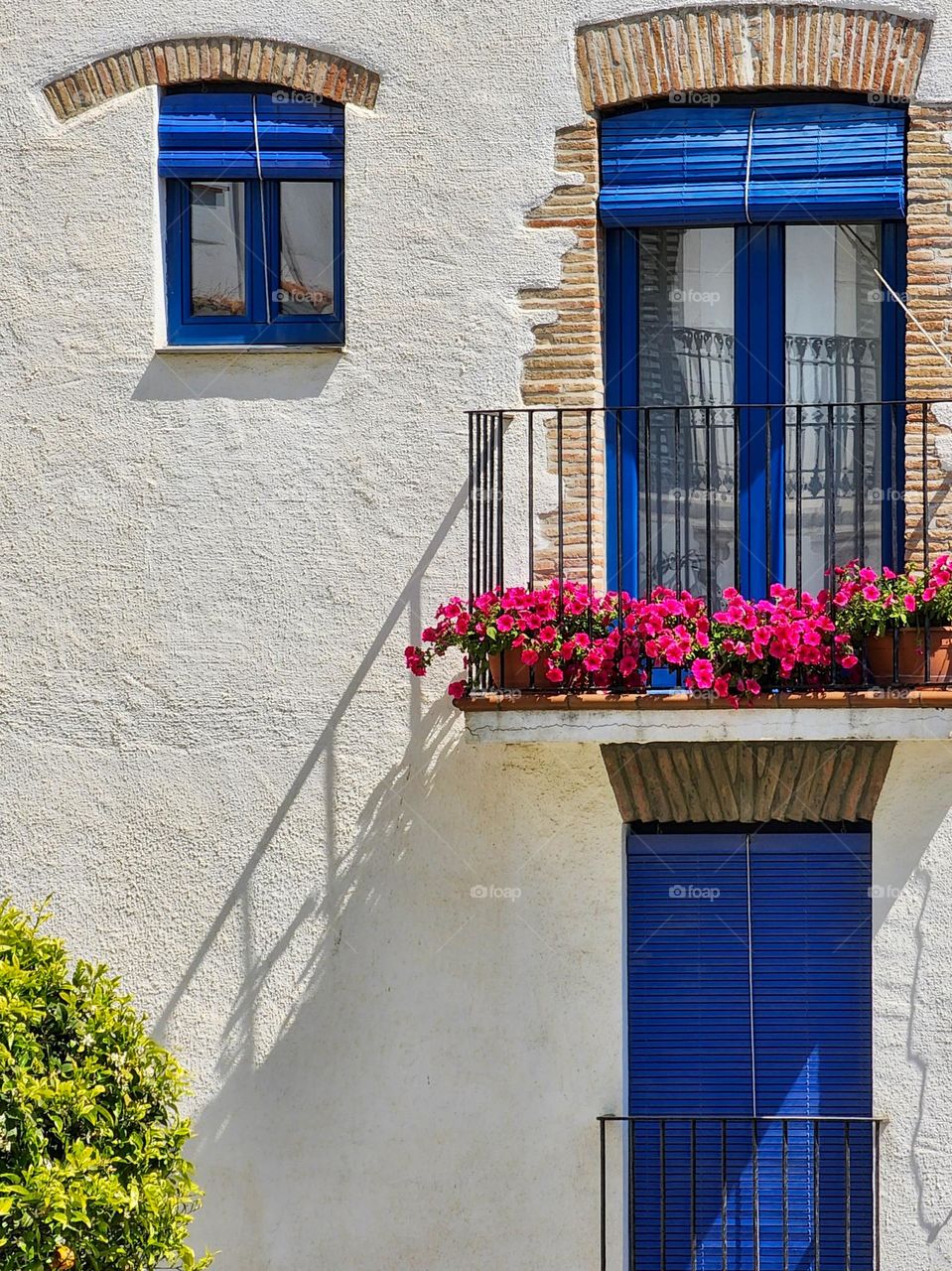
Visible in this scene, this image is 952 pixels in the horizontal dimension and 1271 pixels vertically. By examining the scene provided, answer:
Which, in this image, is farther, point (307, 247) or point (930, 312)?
point (307, 247)

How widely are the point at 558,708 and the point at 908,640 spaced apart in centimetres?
136

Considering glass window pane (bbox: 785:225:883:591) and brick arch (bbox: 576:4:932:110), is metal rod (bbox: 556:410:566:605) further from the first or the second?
brick arch (bbox: 576:4:932:110)

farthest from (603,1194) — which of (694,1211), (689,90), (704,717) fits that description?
(689,90)

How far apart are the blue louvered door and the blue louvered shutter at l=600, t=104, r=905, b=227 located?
8.40ft

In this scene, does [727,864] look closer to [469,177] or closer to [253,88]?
[469,177]

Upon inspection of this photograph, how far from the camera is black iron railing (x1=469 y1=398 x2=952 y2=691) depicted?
862 cm

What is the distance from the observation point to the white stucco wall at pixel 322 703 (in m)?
8.60

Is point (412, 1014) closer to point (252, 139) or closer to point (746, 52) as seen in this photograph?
point (252, 139)

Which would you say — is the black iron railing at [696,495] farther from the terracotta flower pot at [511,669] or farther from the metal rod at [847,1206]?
the metal rod at [847,1206]

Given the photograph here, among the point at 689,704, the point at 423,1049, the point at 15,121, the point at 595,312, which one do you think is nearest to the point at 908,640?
the point at 689,704

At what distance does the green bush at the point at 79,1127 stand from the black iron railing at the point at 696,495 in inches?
89.1

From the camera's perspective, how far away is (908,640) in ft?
26.7

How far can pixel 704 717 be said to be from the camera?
812cm

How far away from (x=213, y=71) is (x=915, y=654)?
12.5ft
